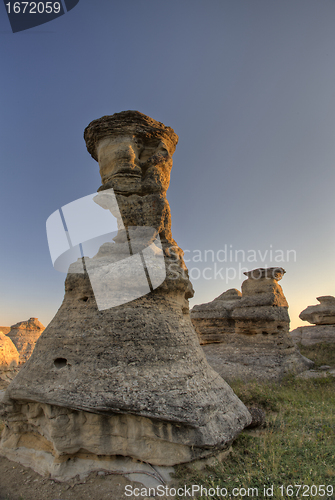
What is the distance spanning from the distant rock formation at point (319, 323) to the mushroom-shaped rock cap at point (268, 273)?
781 cm

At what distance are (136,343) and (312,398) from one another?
224 inches

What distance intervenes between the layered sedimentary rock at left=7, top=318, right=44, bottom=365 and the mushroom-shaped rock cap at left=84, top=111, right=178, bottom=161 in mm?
17695

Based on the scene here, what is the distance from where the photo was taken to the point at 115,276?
4406 mm

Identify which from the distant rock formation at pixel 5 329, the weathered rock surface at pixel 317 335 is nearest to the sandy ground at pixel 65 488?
the weathered rock surface at pixel 317 335

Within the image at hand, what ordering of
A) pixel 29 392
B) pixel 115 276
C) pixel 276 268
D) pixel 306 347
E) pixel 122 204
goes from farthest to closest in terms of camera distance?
pixel 306 347, pixel 276 268, pixel 122 204, pixel 115 276, pixel 29 392

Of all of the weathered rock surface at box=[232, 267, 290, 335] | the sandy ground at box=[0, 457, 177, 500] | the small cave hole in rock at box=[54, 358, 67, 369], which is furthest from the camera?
the weathered rock surface at box=[232, 267, 290, 335]

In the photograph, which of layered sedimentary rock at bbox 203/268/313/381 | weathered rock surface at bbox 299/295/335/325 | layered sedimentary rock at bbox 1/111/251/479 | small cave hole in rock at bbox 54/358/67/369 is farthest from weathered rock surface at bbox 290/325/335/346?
small cave hole in rock at bbox 54/358/67/369

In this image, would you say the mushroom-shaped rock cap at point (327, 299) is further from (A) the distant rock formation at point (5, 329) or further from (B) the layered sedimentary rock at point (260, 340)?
(A) the distant rock formation at point (5, 329)

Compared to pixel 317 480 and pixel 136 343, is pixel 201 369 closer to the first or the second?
pixel 136 343

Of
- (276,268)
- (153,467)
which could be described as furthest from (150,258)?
(276,268)

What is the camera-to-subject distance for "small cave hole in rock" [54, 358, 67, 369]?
3896mm

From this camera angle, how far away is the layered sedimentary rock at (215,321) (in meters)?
12.1

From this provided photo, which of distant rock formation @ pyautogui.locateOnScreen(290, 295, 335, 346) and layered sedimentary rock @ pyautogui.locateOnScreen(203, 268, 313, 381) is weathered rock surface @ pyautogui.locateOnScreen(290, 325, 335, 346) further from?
layered sedimentary rock @ pyautogui.locateOnScreen(203, 268, 313, 381)

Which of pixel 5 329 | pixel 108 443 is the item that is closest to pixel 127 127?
pixel 108 443
